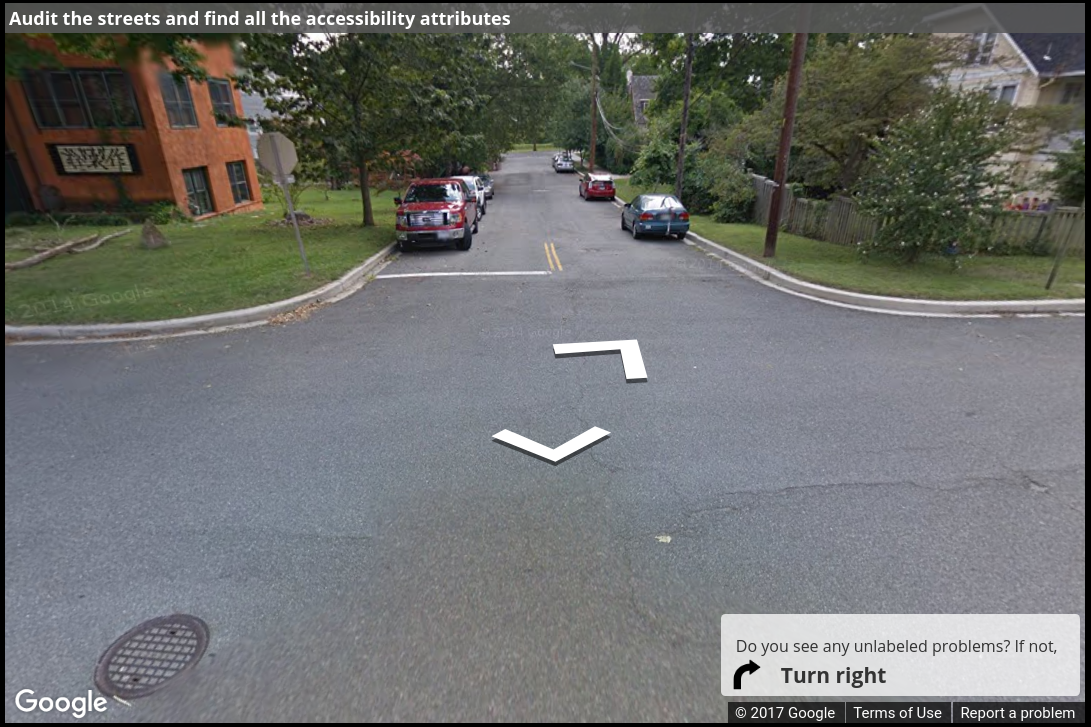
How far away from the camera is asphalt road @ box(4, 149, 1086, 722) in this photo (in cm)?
223

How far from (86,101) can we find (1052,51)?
36185 millimetres

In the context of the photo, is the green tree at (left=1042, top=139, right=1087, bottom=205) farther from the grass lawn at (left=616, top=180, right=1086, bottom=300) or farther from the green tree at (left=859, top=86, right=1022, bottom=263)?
the green tree at (left=859, top=86, right=1022, bottom=263)

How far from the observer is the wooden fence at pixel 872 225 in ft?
33.9

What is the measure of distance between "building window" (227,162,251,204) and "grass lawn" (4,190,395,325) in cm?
492

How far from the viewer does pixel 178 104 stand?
54.1ft

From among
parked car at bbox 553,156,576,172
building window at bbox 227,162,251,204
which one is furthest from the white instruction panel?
parked car at bbox 553,156,576,172

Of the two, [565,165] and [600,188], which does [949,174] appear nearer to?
[600,188]

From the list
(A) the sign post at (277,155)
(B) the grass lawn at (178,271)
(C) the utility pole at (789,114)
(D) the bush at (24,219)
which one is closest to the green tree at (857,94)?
(C) the utility pole at (789,114)

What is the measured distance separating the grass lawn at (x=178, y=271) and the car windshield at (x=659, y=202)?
7.86 m

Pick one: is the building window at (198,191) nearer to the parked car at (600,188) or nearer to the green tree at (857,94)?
the parked car at (600,188)

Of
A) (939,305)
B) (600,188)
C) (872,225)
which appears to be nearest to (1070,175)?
(872,225)

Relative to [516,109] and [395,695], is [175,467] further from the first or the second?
[516,109]

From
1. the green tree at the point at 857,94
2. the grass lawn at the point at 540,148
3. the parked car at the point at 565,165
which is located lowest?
the parked car at the point at 565,165

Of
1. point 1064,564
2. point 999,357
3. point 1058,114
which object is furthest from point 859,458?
point 1058,114
